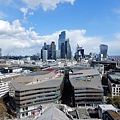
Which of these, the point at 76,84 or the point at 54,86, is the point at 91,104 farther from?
the point at 54,86

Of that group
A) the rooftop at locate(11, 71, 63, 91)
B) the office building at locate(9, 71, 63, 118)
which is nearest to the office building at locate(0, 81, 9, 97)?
the rooftop at locate(11, 71, 63, 91)

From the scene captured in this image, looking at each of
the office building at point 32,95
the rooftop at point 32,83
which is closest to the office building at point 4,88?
the rooftop at point 32,83

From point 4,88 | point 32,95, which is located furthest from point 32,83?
point 4,88

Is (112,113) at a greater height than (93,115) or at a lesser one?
greater

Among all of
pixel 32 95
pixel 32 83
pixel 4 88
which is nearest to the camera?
pixel 32 95

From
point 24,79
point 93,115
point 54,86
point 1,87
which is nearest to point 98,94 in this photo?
point 93,115

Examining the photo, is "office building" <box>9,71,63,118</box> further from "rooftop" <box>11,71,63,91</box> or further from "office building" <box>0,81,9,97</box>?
"office building" <box>0,81,9,97</box>

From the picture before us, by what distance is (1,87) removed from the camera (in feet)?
249

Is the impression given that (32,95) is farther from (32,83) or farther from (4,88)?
(4,88)

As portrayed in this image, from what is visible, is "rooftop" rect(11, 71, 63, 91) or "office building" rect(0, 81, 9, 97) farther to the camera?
"office building" rect(0, 81, 9, 97)

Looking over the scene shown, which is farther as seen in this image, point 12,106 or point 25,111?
point 12,106

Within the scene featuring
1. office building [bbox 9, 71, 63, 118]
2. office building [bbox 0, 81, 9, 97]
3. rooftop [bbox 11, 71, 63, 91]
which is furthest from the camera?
office building [bbox 0, 81, 9, 97]

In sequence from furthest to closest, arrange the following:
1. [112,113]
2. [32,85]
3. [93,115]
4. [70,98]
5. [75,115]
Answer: [70,98], [32,85], [93,115], [75,115], [112,113]

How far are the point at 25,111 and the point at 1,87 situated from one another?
69.3ft
